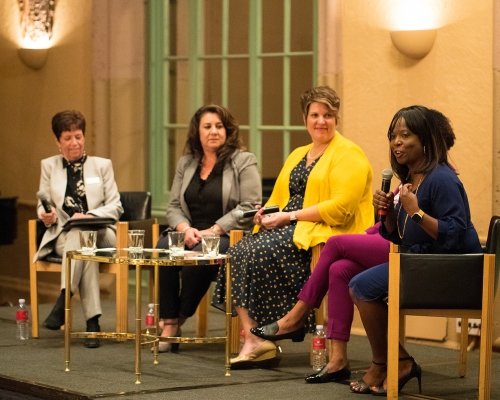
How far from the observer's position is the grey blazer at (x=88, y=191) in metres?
5.88

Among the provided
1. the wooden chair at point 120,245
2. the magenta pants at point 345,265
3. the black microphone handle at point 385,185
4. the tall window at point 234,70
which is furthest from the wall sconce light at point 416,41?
the black microphone handle at point 385,185

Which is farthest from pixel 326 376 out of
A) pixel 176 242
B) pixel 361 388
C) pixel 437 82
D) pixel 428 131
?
pixel 437 82

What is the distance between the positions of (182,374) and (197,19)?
321 cm

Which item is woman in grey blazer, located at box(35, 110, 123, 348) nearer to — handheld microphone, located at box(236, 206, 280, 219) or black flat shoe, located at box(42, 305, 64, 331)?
black flat shoe, located at box(42, 305, 64, 331)

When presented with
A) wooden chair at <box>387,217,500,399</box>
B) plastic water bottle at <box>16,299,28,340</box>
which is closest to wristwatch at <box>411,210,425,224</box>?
wooden chair at <box>387,217,500,399</box>

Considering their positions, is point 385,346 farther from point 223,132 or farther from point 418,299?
point 223,132

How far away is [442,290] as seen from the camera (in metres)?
4.00

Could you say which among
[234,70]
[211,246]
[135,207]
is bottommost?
[211,246]

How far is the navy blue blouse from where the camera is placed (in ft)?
13.3

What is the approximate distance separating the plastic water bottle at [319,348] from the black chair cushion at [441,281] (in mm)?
941

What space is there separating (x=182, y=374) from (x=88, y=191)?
1546 mm

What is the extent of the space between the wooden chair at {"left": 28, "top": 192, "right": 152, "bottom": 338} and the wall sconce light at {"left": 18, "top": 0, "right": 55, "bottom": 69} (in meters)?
2.34

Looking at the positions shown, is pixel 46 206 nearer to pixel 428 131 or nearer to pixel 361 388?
pixel 361 388

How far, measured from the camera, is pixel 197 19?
729cm
